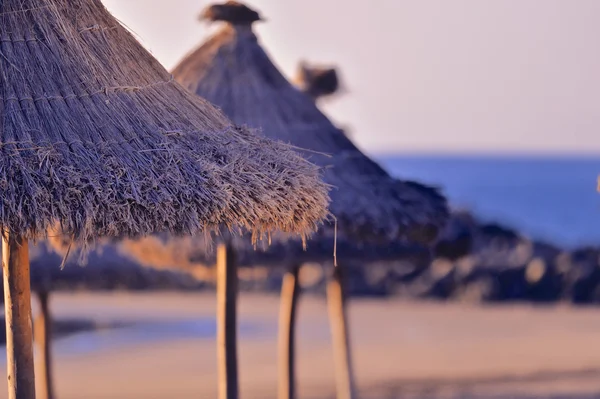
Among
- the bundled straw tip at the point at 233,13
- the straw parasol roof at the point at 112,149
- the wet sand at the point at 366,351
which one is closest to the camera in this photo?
the straw parasol roof at the point at 112,149

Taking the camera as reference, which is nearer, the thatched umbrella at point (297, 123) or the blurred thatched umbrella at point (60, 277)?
the thatched umbrella at point (297, 123)

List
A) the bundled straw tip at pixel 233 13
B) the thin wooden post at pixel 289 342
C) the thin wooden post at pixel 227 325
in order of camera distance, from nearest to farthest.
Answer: the thin wooden post at pixel 227 325 < the bundled straw tip at pixel 233 13 < the thin wooden post at pixel 289 342

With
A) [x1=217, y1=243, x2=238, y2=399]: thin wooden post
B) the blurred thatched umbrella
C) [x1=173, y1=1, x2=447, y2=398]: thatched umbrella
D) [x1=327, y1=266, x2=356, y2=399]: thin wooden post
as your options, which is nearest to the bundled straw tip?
[x1=173, y1=1, x2=447, y2=398]: thatched umbrella

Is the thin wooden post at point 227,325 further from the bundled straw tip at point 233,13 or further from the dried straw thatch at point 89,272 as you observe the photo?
the dried straw thatch at point 89,272

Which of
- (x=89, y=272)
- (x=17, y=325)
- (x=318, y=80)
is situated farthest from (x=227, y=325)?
(x=318, y=80)

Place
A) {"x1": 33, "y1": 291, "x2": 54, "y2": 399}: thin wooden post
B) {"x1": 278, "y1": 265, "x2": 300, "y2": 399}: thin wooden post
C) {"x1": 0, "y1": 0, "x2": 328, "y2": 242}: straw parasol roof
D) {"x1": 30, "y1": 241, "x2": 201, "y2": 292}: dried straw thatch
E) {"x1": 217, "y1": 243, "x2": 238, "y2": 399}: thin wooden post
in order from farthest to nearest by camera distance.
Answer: {"x1": 30, "y1": 241, "x2": 201, "y2": 292}: dried straw thatch < {"x1": 33, "y1": 291, "x2": 54, "y2": 399}: thin wooden post < {"x1": 278, "y1": 265, "x2": 300, "y2": 399}: thin wooden post < {"x1": 217, "y1": 243, "x2": 238, "y2": 399}: thin wooden post < {"x1": 0, "y1": 0, "x2": 328, "y2": 242}: straw parasol roof

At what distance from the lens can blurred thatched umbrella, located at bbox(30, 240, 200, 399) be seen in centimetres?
888

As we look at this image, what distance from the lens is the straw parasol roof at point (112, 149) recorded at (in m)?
4.36

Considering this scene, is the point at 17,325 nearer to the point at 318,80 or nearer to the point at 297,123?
the point at 297,123

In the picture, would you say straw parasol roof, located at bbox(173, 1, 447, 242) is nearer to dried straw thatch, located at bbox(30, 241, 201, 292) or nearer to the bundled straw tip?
the bundled straw tip

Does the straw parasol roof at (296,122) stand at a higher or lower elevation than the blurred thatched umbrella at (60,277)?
higher

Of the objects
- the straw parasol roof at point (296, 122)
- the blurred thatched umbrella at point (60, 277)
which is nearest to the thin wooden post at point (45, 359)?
the blurred thatched umbrella at point (60, 277)

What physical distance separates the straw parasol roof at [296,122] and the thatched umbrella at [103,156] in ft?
6.20

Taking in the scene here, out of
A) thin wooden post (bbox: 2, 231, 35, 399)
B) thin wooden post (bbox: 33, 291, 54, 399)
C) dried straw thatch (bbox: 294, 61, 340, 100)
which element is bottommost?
thin wooden post (bbox: 33, 291, 54, 399)
